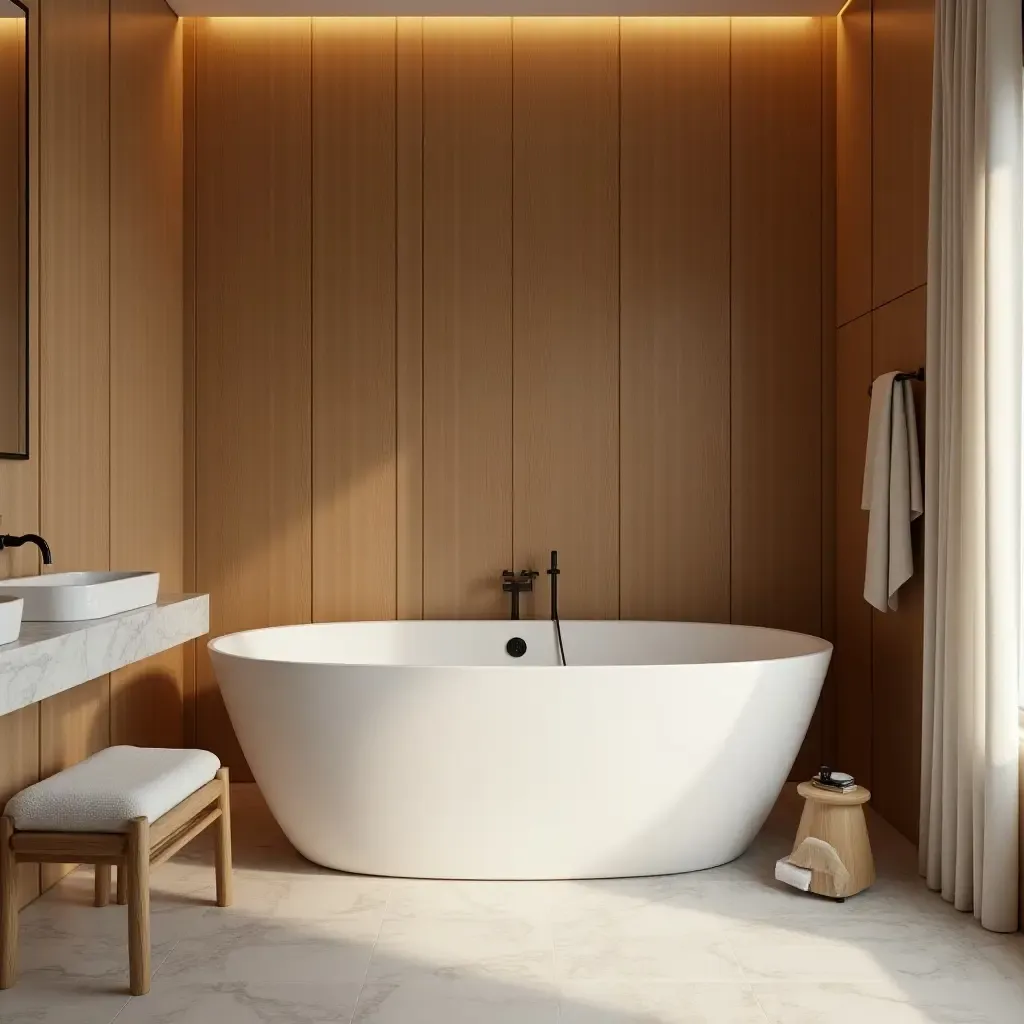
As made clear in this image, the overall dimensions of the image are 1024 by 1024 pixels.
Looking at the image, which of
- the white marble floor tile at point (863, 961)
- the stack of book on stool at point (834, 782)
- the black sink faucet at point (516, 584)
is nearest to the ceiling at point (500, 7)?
the black sink faucet at point (516, 584)

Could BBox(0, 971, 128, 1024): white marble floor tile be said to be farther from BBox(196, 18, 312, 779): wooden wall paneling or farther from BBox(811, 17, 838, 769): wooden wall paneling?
BBox(811, 17, 838, 769): wooden wall paneling

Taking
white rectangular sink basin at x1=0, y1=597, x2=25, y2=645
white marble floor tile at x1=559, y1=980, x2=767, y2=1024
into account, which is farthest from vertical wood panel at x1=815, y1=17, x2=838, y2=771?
white rectangular sink basin at x1=0, y1=597, x2=25, y2=645

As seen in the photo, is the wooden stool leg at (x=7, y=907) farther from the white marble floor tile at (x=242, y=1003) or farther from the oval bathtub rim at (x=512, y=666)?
the oval bathtub rim at (x=512, y=666)

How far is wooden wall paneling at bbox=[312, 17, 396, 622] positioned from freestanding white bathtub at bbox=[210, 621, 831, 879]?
3.53 feet

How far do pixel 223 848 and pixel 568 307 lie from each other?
7.64 feet

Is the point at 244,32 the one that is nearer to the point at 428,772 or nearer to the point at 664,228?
the point at 664,228

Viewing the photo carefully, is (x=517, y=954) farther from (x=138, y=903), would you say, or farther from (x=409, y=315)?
(x=409, y=315)

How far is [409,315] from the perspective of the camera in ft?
14.0

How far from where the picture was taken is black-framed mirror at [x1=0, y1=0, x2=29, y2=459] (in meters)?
2.87

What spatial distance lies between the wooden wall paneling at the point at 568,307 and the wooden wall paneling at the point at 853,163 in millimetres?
840

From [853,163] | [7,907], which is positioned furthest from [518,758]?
[853,163]

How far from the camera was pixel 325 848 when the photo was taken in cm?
322

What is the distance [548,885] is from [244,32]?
3277mm

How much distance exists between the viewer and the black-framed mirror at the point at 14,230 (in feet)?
9.40
